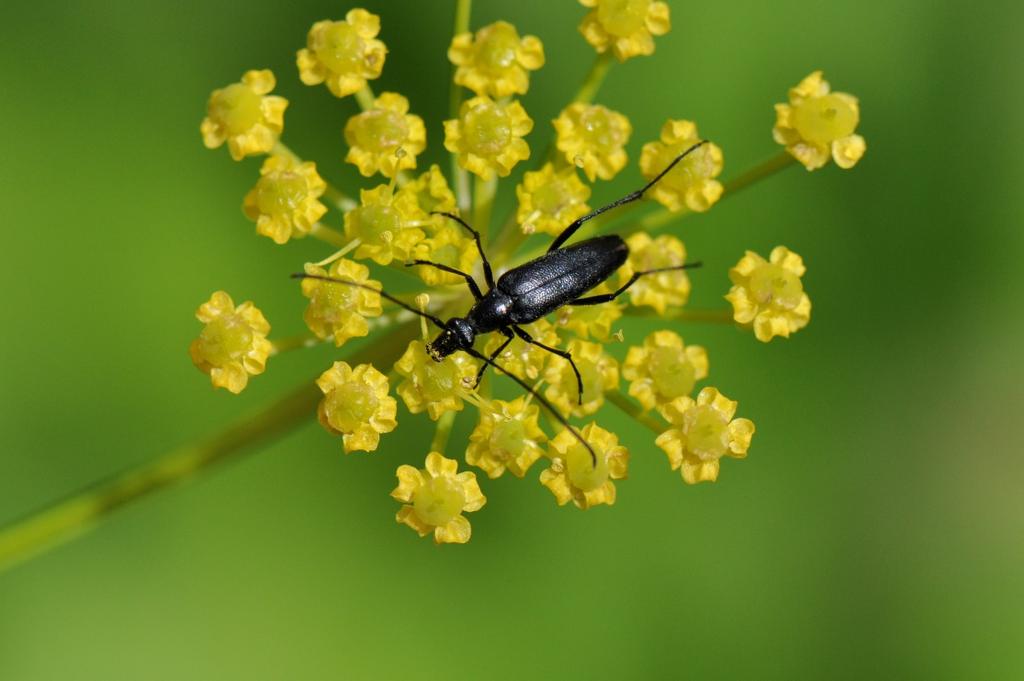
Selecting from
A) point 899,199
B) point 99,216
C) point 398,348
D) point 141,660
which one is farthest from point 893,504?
point 99,216

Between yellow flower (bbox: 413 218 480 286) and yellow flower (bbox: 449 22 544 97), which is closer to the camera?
yellow flower (bbox: 413 218 480 286)

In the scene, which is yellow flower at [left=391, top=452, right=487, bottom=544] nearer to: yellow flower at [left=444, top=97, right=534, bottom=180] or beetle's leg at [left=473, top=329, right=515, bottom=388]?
beetle's leg at [left=473, top=329, right=515, bottom=388]

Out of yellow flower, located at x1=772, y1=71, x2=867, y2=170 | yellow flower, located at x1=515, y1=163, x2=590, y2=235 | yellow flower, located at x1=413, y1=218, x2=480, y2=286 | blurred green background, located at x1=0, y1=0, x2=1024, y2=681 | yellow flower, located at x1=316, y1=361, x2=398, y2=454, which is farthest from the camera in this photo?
blurred green background, located at x1=0, y1=0, x2=1024, y2=681

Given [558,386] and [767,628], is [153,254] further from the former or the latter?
[767,628]

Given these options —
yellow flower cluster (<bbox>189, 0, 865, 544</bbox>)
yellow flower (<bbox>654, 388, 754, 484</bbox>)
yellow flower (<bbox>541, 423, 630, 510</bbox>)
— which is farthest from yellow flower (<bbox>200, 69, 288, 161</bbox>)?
yellow flower (<bbox>654, 388, 754, 484</bbox>)

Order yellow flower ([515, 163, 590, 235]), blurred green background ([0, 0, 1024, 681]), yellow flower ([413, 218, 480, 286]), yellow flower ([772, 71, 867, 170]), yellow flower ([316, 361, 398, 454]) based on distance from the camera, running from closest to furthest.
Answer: yellow flower ([316, 361, 398, 454]) < yellow flower ([413, 218, 480, 286]) < yellow flower ([515, 163, 590, 235]) < yellow flower ([772, 71, 867, 170]) < blurred green background ([0, 0, 1024, 681])

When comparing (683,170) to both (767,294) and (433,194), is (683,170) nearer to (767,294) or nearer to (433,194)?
(767,294)

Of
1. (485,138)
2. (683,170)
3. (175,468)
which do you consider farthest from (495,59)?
(175,468)
